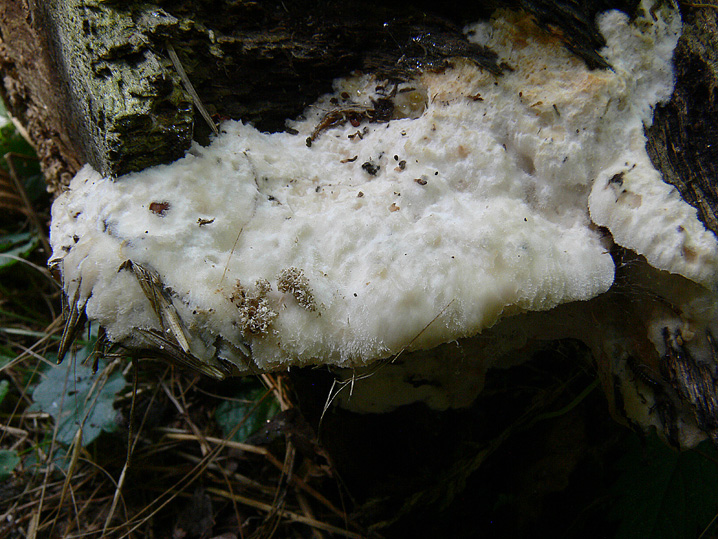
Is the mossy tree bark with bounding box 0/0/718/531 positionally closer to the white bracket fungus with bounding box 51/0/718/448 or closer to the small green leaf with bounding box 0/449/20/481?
the white bracket fungus with bounding box 51/0/718/448

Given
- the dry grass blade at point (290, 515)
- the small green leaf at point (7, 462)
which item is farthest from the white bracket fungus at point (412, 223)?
the small green leaf at point (7, 462)

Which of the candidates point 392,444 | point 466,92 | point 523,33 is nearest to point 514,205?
point 466,92

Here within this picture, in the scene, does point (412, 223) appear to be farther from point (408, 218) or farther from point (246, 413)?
point (246, 413)

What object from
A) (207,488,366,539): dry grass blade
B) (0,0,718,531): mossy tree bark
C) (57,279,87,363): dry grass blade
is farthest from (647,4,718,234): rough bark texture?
(207,488,366,539): dry grass blade

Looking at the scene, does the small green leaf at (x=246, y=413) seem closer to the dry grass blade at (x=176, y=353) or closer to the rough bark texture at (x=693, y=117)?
A: the dry grass blade at (x=176, y=353)

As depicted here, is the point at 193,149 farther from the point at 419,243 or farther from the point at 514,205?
the point at 514,205

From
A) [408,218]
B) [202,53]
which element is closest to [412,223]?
[408,218]
